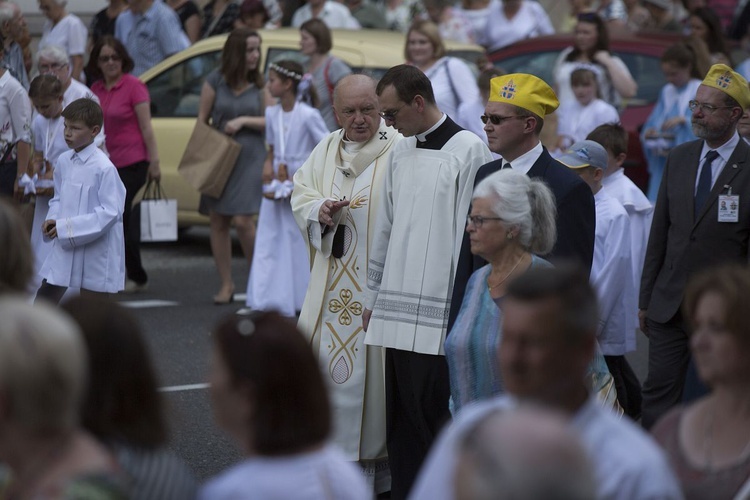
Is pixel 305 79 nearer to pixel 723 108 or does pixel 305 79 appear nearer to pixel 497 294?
pixel 723 108

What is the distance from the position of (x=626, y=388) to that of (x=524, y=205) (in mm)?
2635

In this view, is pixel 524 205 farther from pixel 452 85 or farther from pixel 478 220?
pixel 452 85

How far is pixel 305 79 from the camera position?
33.3ft

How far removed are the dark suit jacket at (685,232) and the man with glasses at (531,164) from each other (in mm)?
1045

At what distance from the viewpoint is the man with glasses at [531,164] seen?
209 inches

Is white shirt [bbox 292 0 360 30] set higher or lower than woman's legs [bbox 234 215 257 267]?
higher

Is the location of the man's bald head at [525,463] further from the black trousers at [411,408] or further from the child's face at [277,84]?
the child's face at [277,84]

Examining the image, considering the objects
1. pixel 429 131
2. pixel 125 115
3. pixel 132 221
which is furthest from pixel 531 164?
pixel 132 221

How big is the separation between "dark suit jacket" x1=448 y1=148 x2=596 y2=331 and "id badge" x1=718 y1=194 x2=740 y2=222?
1.12m

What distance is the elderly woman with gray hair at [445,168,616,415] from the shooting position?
4738mm

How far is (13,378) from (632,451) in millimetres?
1258

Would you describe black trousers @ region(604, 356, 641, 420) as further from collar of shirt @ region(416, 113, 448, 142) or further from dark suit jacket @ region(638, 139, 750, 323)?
collar of shirt @ region(416, 113, 448, 142)

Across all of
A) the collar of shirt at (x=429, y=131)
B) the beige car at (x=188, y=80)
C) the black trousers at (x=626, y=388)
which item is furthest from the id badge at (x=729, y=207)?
the beige car at (x=188, y=80)

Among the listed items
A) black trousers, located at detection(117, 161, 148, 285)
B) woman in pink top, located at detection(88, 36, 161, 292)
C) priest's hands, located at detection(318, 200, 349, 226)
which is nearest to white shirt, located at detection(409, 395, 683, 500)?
priest's hands, located at detection(318, 200, 349, 226)
